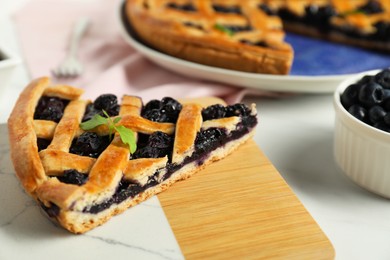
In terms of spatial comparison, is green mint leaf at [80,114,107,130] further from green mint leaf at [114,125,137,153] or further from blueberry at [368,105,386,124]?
blueberry at [368,105,386,124]

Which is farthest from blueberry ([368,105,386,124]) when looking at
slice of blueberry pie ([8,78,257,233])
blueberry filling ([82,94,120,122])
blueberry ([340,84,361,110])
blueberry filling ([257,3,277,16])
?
blueberry filling ([257,3,277,16])

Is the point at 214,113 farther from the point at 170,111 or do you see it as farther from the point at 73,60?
the point at 73,60

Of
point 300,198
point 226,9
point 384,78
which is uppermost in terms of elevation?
point 384,78

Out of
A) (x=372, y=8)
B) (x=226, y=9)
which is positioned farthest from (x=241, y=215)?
(x=372, y=8)

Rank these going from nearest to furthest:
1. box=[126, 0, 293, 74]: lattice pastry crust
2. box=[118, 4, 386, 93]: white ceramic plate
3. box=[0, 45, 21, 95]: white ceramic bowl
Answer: box=[0, 45, 21, 95]: white ceramic bowl < box=[118, 4, 386, 93]: white ceramic plate < box=[126, 0, 293, 74]: lattice pastry crust

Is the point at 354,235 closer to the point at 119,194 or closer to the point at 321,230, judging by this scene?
the point at 321,230

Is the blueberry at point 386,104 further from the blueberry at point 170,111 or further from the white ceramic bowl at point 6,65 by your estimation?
the white ceramic bowl at point 6,65
